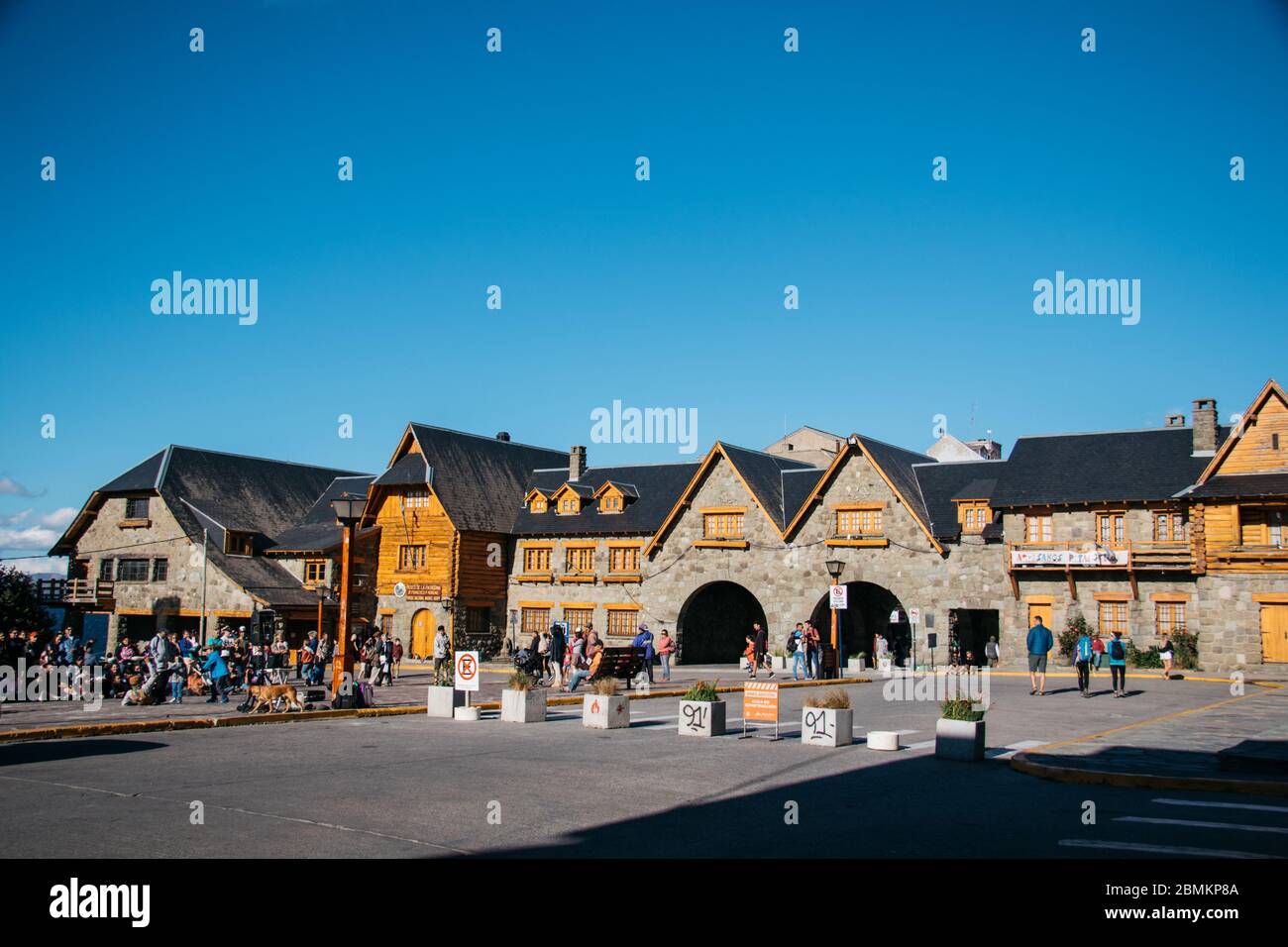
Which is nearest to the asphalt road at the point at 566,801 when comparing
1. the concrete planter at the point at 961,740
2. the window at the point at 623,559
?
→ the concrete planter at the point at 961,740

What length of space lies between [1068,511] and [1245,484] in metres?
5.76

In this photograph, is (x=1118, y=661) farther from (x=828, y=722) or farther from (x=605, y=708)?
(x=605, y=708)

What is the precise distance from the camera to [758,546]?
4622 centimetres

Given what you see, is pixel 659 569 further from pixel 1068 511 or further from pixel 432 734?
pixel 432 734

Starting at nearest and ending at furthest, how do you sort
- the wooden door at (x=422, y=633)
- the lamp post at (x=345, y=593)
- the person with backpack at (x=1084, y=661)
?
the lamp post at (x=345, y=593)
the person with backpack at (x=1084, y=661)
the wooden door at (x=422, y=633)

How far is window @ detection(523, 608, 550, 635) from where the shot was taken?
51781 millimetres

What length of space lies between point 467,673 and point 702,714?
5.50 metres

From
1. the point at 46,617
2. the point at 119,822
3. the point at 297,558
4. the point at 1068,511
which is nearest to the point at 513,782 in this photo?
the point at 119,822

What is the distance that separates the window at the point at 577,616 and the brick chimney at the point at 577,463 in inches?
288

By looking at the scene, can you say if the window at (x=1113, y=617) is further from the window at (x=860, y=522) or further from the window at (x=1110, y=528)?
the window at (x=860, y=522)

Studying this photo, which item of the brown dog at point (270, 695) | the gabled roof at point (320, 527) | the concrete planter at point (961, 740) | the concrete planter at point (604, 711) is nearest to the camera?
the concrete planter at point (961, 740)

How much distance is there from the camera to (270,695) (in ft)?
68.5

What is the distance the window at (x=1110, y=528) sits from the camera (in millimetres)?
39750
